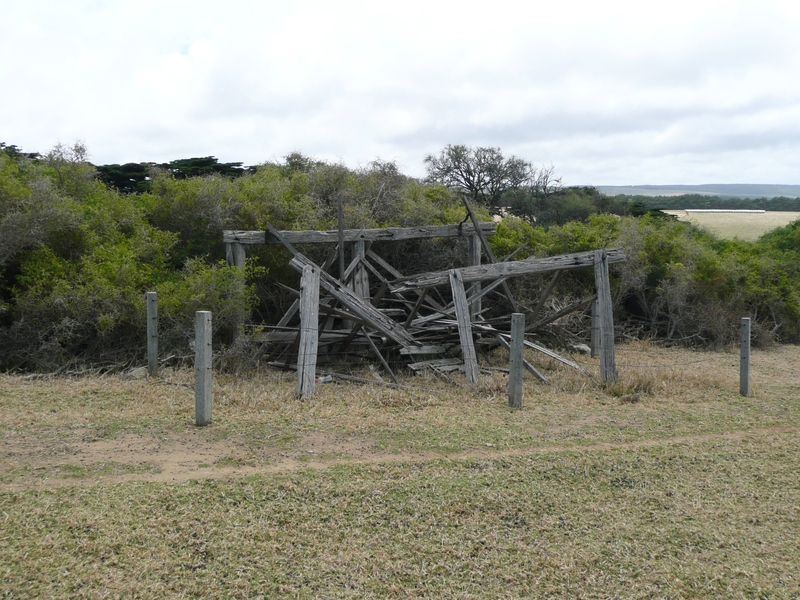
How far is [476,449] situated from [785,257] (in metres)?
16.0

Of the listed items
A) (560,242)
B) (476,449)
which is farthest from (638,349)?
(476,449)

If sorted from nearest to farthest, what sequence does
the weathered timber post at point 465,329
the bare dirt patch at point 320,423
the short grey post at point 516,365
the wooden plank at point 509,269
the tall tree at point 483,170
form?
the bare dirt patch at point 320,423, the short grey post at point 516,365, the weathered timber post at point 465,329, the wooden plank at point 509,269, the tall tree at point 483,170

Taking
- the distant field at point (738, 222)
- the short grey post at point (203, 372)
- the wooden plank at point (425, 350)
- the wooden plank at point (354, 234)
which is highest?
the distant field at point (738, 222)

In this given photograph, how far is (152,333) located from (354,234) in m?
3.77

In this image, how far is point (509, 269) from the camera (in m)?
10.9

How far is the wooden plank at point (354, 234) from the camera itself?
11383mm

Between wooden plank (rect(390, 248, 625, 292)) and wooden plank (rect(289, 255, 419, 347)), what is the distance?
0.72 metres

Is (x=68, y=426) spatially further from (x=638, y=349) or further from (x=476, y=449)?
(x=638, y=349)

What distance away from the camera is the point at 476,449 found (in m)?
6.91

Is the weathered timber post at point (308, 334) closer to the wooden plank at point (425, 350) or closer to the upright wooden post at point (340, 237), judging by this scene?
the upright wooden post at point (340, 237)

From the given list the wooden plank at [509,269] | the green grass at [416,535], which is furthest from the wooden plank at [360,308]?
the green grass at [416,535]

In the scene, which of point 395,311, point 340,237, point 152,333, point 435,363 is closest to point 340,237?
point 340,237

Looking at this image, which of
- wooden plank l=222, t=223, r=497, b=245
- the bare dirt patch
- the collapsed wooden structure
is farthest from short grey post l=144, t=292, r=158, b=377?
wooden plank l=222, t=223, r=497, b=245

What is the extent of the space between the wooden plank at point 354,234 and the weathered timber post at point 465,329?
2.31 m
